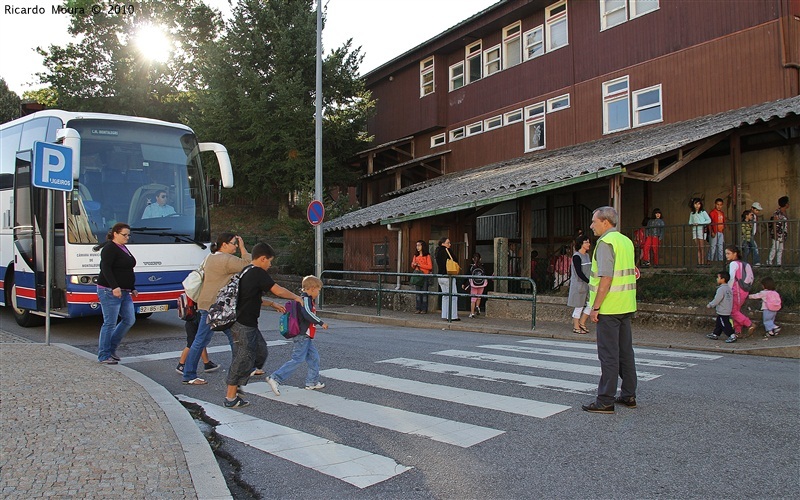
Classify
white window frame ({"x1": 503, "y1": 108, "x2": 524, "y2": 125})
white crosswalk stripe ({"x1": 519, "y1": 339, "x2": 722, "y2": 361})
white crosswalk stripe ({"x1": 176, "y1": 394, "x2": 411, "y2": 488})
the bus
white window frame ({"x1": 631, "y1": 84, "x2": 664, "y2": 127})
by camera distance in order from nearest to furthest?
white crosswalk stripe ({"x1": 176, "y1": 394, "x2": 411, "y2": 488}) < white crosswalk stripe ({"x1": 519, "y1": 339, "x2": 722, "y2": 361}) < the bus < white window frame ({"x1": 631, "y1": 84, "x2": 664, "y2": 127}) < white window frame ({"x1": 503, "y1": 108, "x2": 524, "y2": 125})

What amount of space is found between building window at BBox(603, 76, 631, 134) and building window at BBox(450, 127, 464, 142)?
7127mm

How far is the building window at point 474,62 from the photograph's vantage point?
79.7 ft

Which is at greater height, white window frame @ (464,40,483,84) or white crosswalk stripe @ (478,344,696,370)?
white window frame @ (464,40,483,84)

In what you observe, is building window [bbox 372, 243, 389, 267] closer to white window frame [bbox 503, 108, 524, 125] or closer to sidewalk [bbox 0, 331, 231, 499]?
white window frame [bbox 503, 108, 524, 125]

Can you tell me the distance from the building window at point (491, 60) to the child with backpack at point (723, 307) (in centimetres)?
1487

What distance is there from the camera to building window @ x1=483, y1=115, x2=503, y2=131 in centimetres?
2303

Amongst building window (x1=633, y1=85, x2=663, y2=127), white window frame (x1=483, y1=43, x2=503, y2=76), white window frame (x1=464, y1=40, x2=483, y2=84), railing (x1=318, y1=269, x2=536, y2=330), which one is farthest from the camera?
white window frame (x1=464, y1=40, x2=483, y2=84)

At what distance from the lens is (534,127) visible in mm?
21688

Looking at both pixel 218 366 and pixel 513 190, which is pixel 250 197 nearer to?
pixel 513 190

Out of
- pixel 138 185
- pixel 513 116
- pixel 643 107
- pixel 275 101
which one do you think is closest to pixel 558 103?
pixel 513 116

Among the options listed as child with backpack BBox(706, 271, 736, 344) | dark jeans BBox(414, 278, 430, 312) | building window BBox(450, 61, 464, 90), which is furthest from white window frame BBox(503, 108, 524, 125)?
child with backpack BBox(706, 271, 736, 344)

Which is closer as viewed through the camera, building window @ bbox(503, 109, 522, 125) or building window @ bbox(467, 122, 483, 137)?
building window @ bbox(503, 109, 522, 125)

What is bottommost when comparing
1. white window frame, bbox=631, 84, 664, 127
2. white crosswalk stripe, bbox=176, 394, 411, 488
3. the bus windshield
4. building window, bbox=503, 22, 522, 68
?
white crosswalk stripe, bbox=176, 394, 411, 488

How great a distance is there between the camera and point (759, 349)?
9.48m
